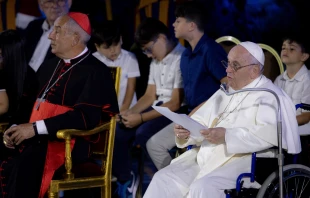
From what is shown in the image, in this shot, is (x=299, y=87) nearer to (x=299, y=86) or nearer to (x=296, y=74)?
(x=299, y=86)

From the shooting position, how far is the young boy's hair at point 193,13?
244 inches

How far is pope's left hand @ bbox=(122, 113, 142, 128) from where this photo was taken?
648 cm

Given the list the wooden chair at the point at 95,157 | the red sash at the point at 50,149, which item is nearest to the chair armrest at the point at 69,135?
the wooden chair at the point at 95,157

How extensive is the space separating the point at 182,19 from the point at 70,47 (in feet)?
3.43

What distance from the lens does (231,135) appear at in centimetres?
477

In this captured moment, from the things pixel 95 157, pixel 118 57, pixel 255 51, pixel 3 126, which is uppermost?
pixel 255 51

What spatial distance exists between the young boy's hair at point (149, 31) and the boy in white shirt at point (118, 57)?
0.40 m

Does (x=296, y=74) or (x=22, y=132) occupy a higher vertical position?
(x=296, y=74)

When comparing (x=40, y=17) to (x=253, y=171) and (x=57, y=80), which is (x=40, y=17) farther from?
(x=253, y=171)

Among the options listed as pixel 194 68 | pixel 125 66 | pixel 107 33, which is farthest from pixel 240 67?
pixel 125 66

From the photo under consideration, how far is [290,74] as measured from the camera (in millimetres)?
5906

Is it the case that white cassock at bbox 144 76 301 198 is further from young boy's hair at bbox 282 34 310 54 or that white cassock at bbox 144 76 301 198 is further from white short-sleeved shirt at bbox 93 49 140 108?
white short-sleeved shirt at bbox 93 49 140 108

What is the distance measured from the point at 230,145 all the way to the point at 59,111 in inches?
56.5

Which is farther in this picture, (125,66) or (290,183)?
(125,66)
